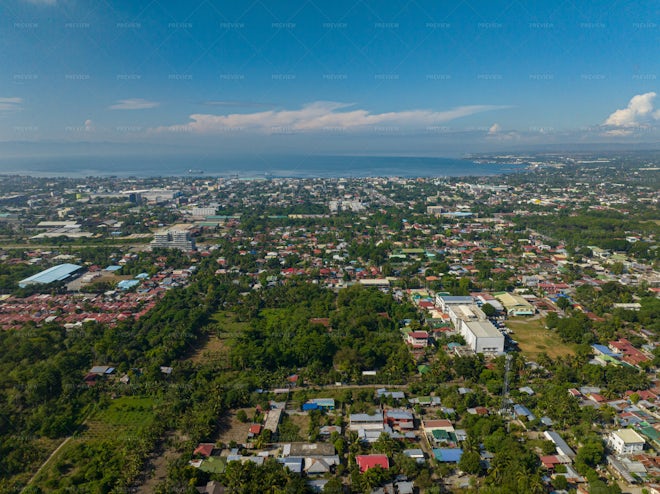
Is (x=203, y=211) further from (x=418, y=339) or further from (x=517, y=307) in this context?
(x=517, y=307)

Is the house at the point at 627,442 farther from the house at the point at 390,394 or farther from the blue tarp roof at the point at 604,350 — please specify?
the house at the point at 390,394

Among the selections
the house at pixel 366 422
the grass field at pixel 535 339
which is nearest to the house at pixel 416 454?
the house at pixel 366 422

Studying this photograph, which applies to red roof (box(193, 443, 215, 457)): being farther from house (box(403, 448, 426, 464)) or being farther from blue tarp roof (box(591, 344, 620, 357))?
blue tarp roof (box(591, 344, 620, 357))

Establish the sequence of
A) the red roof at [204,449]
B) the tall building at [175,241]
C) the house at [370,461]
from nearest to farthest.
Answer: the house at [370,461], the red roof at [204,449], the tall building at [175,241]

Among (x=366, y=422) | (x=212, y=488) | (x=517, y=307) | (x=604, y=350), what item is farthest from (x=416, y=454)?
(x=517, y=307)

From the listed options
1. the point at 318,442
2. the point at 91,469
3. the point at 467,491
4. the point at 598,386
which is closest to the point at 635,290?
the point at 598,386
